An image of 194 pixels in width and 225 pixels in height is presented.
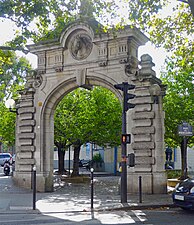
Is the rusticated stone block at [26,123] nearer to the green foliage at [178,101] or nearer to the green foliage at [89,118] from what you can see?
the green foliage at [89,118]

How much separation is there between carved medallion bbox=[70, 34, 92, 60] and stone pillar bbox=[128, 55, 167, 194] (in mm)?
2885

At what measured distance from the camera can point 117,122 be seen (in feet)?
85.2

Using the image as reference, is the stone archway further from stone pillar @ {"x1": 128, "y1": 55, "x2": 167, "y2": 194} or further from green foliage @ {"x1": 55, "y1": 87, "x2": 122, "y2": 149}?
green foliage @ {"x1": 55, "y1": 87, "x2": 122, "y2": 149}

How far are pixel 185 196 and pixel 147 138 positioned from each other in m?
4.94

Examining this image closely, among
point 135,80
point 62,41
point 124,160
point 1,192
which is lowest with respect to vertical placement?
point 1,192

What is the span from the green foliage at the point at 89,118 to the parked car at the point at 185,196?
12091 millimetres

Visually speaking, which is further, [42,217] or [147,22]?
[147,22]

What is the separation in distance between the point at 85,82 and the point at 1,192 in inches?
245

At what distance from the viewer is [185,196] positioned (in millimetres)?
12156

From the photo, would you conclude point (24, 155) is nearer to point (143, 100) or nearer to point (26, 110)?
point (26, 110)

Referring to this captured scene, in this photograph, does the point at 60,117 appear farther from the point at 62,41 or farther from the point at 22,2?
the point at 22,2

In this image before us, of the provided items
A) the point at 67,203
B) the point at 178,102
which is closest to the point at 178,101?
the point at 178,102

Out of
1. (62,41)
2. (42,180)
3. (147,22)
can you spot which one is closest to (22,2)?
(62,41)

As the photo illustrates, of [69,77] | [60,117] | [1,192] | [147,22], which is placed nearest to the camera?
[147,22]
